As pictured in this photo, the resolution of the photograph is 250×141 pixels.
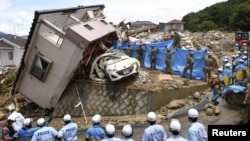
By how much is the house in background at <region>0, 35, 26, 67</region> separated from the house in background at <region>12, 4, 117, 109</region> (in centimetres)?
2521

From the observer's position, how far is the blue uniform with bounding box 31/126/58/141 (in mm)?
8273

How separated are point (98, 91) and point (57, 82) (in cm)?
190

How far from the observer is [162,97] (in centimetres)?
1612

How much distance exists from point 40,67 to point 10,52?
27570 millimetres

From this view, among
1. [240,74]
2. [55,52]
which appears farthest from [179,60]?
[55,52]

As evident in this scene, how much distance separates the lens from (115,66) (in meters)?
17.1

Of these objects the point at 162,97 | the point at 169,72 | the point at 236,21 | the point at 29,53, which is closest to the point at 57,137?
the point at 162,97

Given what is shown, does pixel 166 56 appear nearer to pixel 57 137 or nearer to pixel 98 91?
pixel 98 91

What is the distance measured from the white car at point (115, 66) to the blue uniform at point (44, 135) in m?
8.49

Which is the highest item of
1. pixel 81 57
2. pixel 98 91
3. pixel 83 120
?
pixel 81 57

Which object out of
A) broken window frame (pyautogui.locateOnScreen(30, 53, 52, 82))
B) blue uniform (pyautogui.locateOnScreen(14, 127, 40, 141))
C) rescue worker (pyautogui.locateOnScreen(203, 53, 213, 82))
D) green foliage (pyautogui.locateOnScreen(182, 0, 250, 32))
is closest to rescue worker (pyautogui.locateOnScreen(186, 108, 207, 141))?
blue uniform (pyautogui.locateOnScreen(14, 127, 40, 141))

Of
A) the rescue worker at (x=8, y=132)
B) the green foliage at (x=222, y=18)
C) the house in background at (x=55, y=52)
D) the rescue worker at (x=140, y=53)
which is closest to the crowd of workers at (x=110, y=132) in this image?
the rescue worker at (x=8, y=132)

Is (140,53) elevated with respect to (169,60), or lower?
elevated

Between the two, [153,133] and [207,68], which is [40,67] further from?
[153,133]
